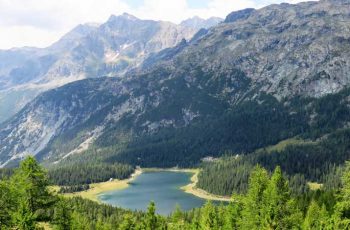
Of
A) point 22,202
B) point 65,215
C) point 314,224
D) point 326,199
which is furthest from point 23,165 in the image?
point 326,199

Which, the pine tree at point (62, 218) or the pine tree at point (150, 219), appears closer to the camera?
the pine tree at point (62, 218)

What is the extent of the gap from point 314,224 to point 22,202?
187ft

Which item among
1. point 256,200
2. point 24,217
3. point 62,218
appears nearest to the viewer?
point 24,217

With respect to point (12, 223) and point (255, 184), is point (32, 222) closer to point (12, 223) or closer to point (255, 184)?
point (12, 223)

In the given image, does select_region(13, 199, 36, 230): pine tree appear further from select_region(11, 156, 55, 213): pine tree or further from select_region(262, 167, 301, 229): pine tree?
select_region(262, 167, 301, 229): pine tree

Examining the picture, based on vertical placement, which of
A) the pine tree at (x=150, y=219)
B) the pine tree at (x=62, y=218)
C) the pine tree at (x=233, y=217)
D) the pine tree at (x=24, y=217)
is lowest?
the pine tree at (x=233, y=217)

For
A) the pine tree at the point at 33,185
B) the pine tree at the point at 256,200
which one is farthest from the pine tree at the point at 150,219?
the pine tree at the point at 33,185

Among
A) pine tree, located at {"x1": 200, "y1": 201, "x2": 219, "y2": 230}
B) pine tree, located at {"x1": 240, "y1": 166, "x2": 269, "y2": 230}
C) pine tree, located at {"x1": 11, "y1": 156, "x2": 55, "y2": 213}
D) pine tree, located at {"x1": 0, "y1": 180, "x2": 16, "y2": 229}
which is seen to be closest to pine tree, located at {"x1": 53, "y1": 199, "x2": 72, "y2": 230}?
pine tree, located at {"x1": 11, "y1": 156, "x2": 55, "y2": 213}

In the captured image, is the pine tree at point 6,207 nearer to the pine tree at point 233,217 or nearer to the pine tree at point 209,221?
the pine tree at point 209,221

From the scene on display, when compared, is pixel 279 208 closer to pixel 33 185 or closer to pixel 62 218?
pixel 62 218

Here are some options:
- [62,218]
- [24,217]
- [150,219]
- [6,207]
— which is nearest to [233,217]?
[150,219]

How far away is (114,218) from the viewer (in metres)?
166

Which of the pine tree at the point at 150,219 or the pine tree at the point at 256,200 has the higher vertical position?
the pine tree at the point at 256,200

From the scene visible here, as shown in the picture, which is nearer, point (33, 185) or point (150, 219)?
point (33, 185)
